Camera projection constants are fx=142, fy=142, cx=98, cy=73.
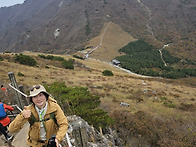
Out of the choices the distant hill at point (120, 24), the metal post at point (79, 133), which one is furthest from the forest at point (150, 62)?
the metal post at point (79, 133)

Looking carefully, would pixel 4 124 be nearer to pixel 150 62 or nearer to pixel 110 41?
pixel 150 62

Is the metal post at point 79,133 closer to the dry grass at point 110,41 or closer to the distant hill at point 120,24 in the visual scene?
the dry grass at point 110,41

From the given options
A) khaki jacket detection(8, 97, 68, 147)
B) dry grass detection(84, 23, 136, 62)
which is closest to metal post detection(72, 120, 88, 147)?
khaki jacket detection(8, 97, 68, 147)

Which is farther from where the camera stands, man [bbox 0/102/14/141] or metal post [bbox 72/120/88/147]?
man [bbox 0/102/14/141]

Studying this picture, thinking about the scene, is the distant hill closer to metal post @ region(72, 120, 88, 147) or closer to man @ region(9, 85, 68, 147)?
metal post @ region(72, 120, 88, 147)

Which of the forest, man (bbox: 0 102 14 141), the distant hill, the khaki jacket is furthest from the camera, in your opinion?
the distant hill

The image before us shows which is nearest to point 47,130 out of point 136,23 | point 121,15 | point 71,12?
point 136,23

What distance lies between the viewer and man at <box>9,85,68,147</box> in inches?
107

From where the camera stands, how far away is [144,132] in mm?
7730

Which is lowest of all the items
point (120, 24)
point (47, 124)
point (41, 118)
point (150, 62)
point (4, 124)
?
point (150, 62)

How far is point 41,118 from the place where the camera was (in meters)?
2.88

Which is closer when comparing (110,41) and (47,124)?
(47,124)

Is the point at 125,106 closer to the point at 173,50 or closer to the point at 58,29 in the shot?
the point at 173,50

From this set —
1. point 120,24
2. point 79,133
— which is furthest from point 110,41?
point 79,133
